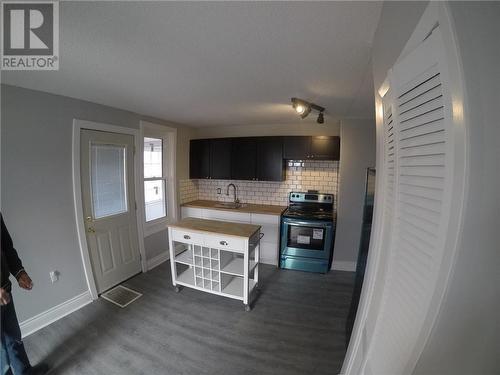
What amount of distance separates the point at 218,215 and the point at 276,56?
8.64 feet

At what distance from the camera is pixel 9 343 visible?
1.35 metres

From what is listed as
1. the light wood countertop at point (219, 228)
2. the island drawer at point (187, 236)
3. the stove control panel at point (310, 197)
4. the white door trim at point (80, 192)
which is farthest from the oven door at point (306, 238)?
the white door trim at point (80, 192)

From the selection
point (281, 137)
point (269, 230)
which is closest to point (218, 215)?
point (269, 230)

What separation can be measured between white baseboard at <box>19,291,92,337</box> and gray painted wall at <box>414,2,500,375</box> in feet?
9.81

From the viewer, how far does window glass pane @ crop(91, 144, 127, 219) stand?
2318 mm

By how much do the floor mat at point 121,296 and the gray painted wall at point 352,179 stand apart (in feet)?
9.59

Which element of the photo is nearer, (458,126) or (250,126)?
(458,126)

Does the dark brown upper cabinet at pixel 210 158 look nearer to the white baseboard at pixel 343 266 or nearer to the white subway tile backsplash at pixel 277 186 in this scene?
the white subway tile backsplash at pixel 277 186

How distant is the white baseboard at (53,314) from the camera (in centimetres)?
182

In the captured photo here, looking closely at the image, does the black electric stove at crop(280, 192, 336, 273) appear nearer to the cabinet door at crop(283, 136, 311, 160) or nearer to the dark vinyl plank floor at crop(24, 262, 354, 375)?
the dark vinyl plank floor at crop(24, 262, 354, 375)

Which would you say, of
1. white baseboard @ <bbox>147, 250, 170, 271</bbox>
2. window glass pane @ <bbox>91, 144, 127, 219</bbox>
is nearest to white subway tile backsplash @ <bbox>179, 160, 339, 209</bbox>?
white baseboard @ <bbox>147, 250, 170, 271</bbox>

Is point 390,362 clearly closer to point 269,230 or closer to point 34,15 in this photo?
point 34,15

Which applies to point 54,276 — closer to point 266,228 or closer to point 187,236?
point 187,236

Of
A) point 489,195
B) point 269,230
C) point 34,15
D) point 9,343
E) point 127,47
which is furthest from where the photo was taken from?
point 269,230
